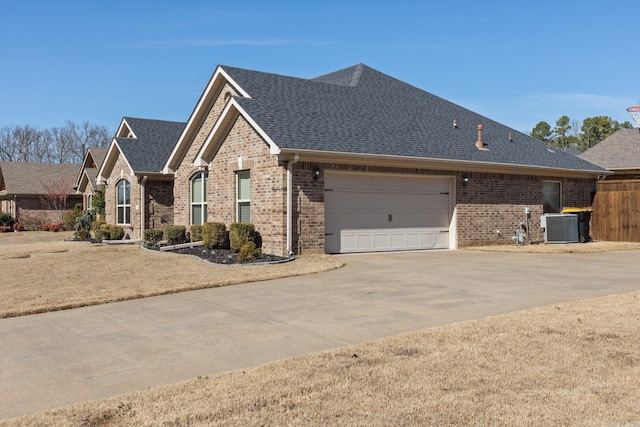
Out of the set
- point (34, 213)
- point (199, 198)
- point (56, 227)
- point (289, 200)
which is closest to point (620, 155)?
point (199, 198)

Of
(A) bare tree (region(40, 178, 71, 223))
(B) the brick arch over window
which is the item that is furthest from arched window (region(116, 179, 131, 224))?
(A) bare tree (region(40, 178, 71, 223))

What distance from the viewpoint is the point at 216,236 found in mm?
17266

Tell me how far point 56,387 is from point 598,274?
1083 centimetres

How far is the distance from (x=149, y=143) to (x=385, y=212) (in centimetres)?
1456

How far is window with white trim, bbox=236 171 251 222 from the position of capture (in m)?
17.9

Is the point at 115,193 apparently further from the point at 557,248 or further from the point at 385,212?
the point at 557,248

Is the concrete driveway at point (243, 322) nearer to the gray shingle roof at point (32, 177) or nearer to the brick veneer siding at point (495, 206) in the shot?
the brick veneer siding at point (495, 206)

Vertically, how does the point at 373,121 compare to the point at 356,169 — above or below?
above

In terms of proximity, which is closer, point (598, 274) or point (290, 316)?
point (290, 316)

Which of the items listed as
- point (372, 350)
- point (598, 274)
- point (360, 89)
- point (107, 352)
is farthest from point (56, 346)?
point (360, 89)

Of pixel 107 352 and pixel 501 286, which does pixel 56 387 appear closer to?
pixel 107 352

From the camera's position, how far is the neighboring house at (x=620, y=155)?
33062 mm

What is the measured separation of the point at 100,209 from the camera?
30.1m

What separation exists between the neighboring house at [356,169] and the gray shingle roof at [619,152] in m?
12.2
